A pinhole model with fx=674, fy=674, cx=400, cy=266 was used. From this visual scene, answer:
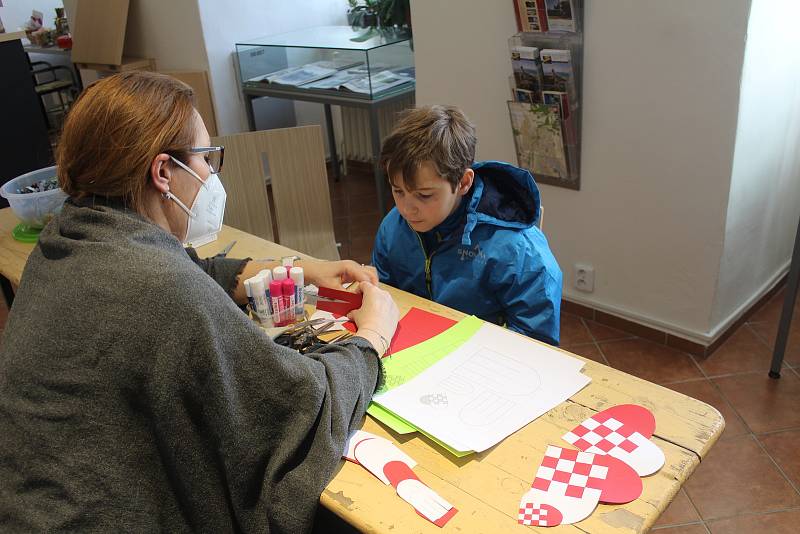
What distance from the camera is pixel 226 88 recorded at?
Answer: 4.21 metres

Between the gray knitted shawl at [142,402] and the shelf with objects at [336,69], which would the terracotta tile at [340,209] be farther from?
the gray knitted shawl at [142,402]

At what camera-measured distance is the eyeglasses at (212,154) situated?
115 cm

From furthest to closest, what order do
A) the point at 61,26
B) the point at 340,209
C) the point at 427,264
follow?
the point at 61,26, the point at 340,209, the point at 427,264

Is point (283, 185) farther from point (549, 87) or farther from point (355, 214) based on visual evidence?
point (355, 214)

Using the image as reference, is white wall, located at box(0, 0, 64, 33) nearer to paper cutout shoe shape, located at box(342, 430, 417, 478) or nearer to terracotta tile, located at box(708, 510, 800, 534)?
paper cutout shoe shape, located at box(342, 430, 417, 478)

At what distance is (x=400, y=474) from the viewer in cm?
106

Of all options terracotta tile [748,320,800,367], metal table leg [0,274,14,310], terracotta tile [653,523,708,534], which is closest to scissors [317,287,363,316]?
terracotta tile [653,523,708,534]

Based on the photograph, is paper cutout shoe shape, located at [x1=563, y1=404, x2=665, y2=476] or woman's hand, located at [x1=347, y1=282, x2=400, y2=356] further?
woman's hand, located at [x1=347, y1=282, x2=400, y2=356]

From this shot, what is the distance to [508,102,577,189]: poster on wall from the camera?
2465mm

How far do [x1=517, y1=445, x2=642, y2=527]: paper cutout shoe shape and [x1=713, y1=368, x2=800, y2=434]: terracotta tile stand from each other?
140 centimetres

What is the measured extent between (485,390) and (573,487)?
258mm

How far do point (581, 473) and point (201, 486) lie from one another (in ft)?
1.89

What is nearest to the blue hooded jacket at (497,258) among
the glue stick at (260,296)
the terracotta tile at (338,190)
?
the glue stick at (260,296)

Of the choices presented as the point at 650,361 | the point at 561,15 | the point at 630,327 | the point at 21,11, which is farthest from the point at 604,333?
the point at 21,11
